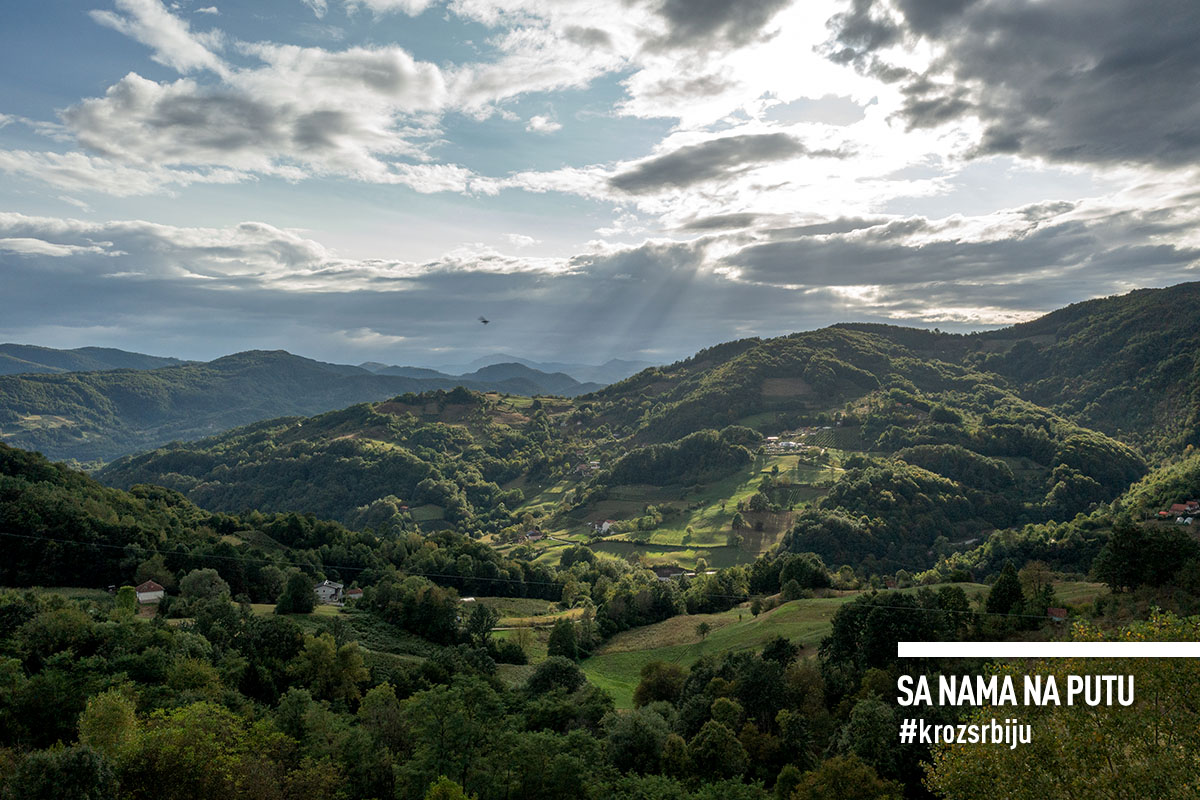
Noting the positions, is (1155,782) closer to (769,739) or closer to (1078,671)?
(1078,671)

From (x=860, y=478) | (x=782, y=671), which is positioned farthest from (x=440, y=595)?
(x=860, y=478)

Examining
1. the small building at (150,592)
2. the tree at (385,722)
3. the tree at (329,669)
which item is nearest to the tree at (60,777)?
the tree at (385,722)

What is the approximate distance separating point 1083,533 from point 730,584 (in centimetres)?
6765

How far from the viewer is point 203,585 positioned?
60.9 meters

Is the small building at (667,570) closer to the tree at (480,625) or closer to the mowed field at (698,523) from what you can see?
the mowed field at (698,523)

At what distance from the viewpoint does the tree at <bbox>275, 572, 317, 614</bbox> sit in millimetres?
63344

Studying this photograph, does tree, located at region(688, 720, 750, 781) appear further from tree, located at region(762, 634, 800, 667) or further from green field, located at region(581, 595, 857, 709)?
green field, located at region(581, 595, 857, 709)

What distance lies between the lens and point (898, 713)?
32.0 metres

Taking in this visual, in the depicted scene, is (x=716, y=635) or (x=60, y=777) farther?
(x=716, y=635)

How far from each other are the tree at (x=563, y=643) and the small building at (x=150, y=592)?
38.9m

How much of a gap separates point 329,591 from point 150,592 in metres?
22.1

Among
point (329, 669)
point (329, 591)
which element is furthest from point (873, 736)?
point (329, 591)

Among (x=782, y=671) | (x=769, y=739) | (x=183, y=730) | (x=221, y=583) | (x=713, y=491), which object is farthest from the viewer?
(x=713, y=491)

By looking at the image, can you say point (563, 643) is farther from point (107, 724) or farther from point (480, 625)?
point (107, 724)
